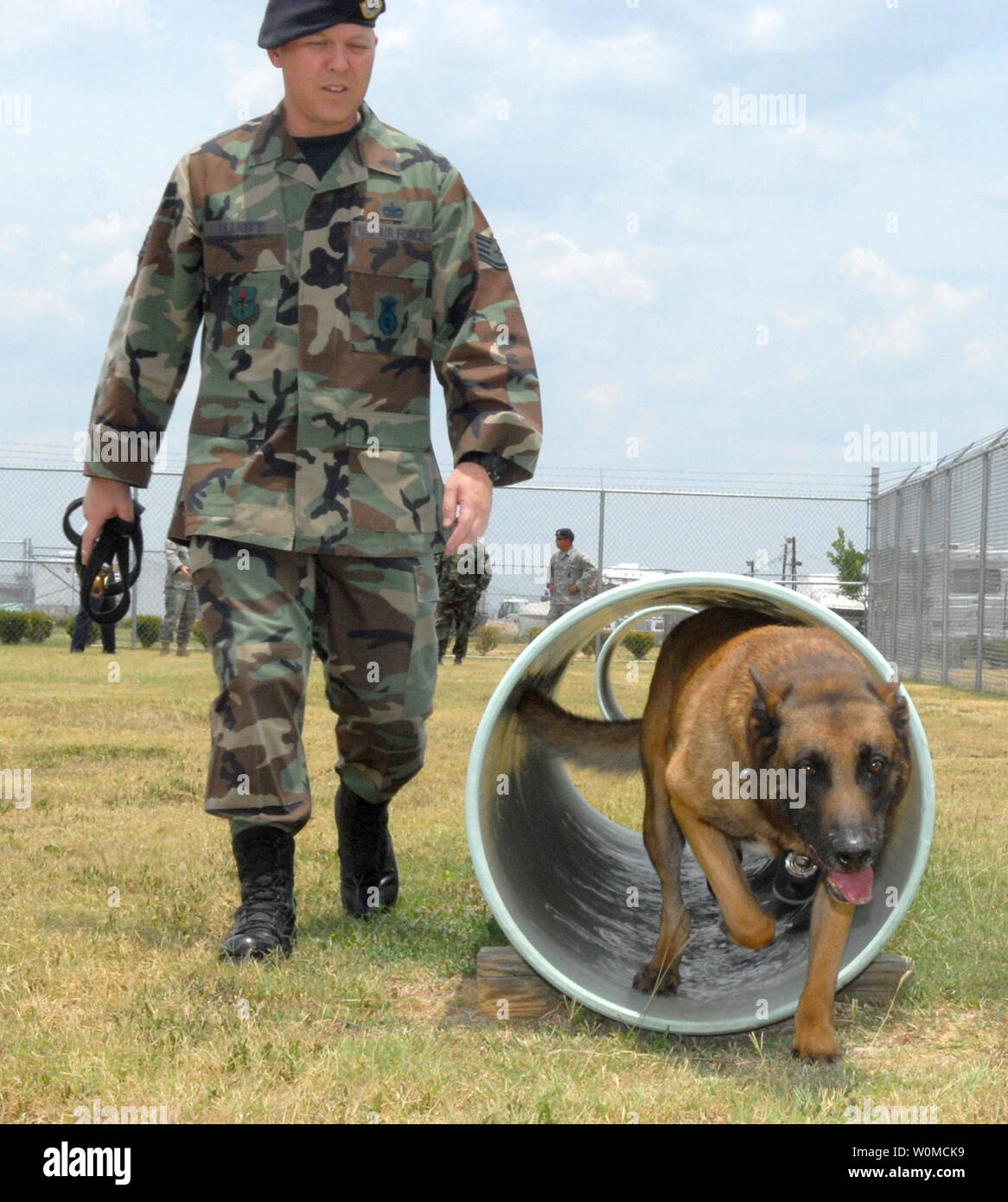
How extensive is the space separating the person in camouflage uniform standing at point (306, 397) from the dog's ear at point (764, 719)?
903 millimetres

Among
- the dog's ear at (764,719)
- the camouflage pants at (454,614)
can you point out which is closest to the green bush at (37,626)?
the camouflage pants at (454,614)

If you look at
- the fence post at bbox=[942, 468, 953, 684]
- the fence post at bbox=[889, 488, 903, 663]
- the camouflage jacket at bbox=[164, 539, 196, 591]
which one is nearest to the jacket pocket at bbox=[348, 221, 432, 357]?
the fence post at bbox=[942, 468, 953, 684]

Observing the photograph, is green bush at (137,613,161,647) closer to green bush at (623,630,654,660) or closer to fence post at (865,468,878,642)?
green bush at (623,630,654,660)

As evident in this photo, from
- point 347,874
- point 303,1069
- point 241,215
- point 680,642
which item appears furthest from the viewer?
point 347,874

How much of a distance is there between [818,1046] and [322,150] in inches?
107

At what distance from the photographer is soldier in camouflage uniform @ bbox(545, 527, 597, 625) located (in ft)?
54.3

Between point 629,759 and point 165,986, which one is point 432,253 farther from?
point 165,986

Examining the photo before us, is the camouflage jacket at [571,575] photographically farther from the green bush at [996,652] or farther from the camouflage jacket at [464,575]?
the green bush at [996,652]

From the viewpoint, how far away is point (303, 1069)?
9.29ft

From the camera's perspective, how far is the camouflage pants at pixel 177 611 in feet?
64.0

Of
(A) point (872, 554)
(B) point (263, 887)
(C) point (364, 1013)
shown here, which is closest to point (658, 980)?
(C) point (364, 1013)

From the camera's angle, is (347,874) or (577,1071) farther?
(347,874)
